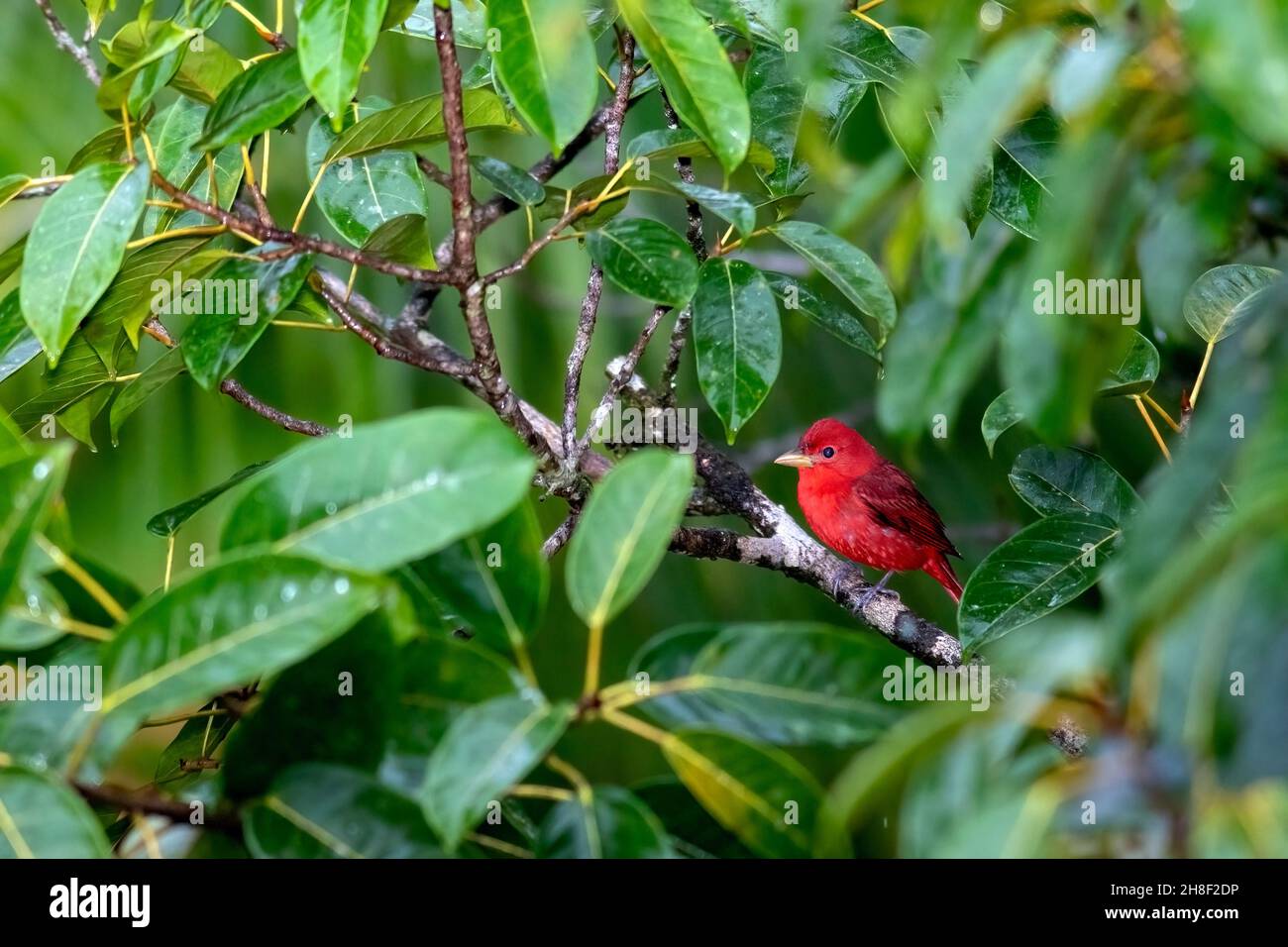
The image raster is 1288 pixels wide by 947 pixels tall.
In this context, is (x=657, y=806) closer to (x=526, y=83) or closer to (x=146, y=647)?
(x=146, y=647)

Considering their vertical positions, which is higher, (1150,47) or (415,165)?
(415,165)

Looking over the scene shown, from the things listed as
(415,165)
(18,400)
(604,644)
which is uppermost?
(415,165)

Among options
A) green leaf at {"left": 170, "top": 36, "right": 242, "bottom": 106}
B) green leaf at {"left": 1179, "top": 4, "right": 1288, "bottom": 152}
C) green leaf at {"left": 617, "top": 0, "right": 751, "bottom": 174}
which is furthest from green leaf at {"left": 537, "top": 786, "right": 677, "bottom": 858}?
green leaf at {"left": 170, "top": 36, "right": 242, "bottom": 106}

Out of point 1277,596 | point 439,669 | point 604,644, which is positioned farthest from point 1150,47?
point 604,644

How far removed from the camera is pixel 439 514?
34.4 inches

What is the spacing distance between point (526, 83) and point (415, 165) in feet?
2.38

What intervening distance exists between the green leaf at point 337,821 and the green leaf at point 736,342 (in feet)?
2.74

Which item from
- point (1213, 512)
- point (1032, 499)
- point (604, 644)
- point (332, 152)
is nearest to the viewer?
point (1213, 512)

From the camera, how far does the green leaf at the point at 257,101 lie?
4.24ft

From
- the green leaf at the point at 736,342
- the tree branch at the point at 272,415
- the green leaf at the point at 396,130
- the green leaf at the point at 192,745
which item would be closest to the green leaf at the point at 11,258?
the green leaf at the point at 396,130

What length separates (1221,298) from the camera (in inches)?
68.7

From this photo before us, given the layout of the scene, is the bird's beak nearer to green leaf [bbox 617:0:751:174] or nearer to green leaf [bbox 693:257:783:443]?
green leaf [bbox 693:257:783:443]

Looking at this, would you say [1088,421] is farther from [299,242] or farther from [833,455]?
[833,455]

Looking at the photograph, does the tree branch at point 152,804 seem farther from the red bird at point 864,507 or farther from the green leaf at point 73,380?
the red bird at point 864,507
